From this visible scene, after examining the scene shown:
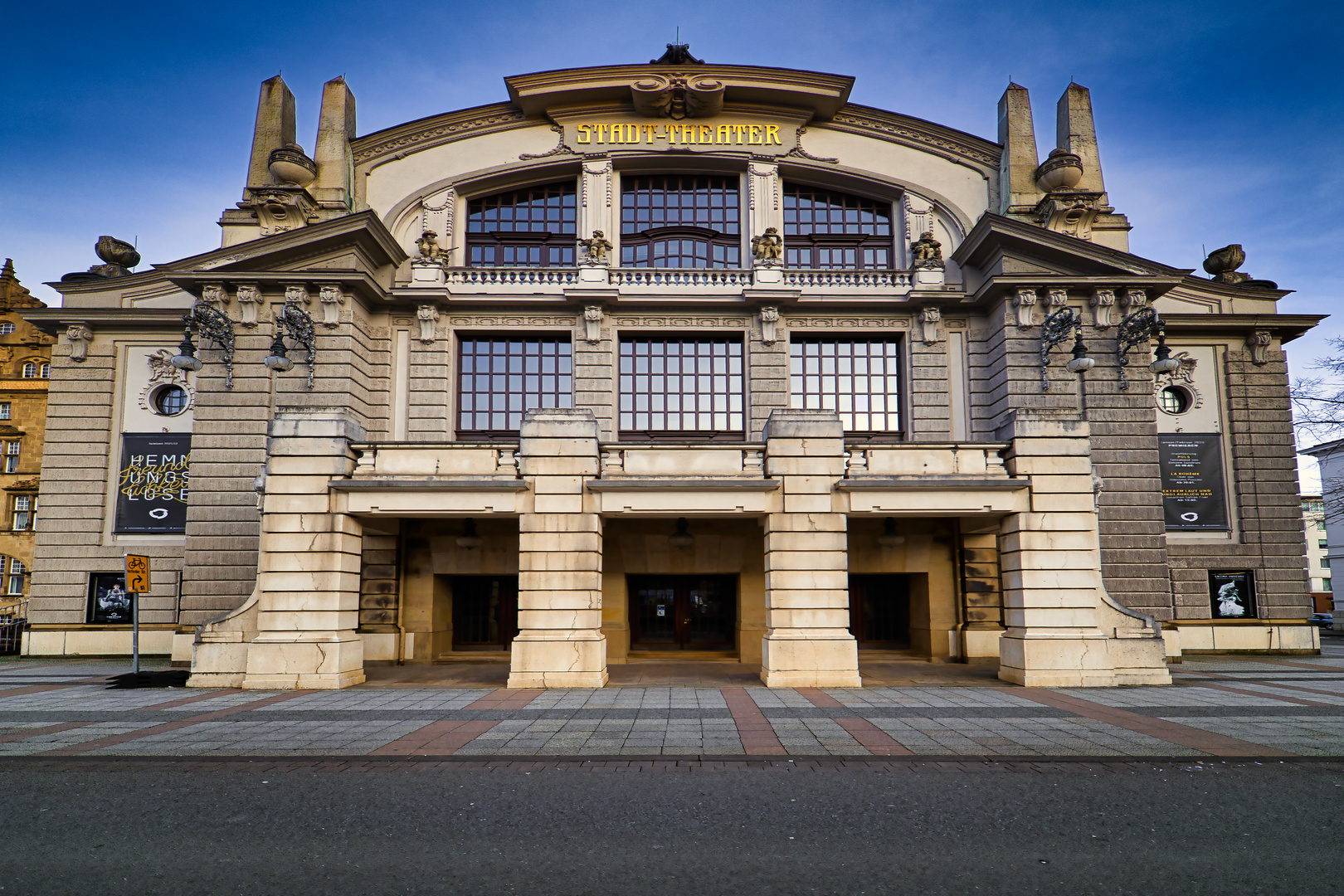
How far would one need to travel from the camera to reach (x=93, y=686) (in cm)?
1780

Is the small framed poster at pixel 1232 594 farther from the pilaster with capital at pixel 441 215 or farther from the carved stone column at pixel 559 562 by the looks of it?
the pilaster with capital at pixel 441 215

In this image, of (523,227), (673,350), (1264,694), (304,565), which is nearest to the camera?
(1264,694)

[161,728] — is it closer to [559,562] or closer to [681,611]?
[559,562]

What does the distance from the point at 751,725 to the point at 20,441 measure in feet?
162

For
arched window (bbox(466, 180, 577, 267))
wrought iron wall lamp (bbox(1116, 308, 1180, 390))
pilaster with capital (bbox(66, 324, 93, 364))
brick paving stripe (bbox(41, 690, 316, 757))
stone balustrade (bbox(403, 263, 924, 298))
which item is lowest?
brick paving stripe (bbox(41, 690, 316, 757))

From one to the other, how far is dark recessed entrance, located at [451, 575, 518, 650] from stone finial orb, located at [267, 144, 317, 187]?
13091mm

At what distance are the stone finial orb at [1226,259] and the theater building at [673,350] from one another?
0.10 meters

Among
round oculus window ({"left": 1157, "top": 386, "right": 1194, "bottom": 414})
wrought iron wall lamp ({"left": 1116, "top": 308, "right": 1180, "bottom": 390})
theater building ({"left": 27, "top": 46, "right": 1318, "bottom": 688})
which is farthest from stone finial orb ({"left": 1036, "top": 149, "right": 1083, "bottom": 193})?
round oculus window ({"left": 1157, "top": 386, "right": 1194, "bottom": 414})

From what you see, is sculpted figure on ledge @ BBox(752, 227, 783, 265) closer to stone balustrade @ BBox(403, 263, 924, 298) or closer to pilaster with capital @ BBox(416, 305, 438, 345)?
stone balustrade @ BBox(403, 263, 924, 298)

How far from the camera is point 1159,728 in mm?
12055

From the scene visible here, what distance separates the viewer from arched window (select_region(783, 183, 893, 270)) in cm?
2588

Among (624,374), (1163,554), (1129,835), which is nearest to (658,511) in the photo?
(624,374)

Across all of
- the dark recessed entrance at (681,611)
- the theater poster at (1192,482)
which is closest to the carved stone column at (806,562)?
the dark recessed entrance at (681,611)

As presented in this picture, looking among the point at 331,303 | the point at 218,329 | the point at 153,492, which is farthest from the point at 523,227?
the point at 153,492
